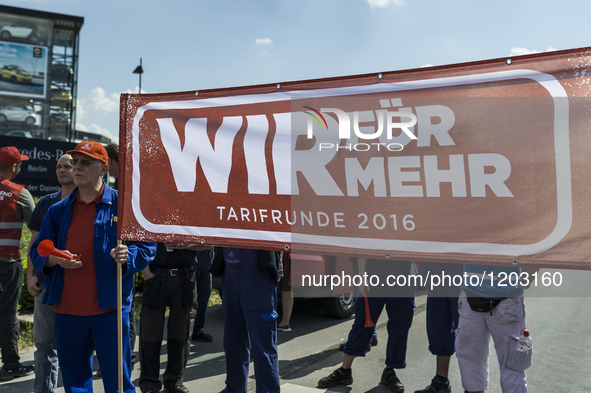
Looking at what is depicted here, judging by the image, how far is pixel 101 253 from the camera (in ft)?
10.1

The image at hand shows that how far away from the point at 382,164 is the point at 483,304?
1.29 m

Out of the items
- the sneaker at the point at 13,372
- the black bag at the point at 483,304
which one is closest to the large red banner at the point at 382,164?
the black bag at the point at 483,304

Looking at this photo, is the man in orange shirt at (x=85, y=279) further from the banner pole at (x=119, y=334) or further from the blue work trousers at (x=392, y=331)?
the blue work trousers at (x=392, y=331)

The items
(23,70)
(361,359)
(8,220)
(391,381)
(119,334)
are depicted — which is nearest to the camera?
(119,334)

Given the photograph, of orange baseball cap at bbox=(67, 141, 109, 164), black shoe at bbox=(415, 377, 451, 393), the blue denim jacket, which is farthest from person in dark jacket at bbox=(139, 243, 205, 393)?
black shoe at bbox=(415, 377, 451, 393)

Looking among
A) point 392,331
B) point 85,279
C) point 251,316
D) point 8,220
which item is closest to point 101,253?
point 85,279

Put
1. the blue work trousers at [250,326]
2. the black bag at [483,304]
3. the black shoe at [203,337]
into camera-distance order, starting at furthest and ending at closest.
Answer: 1. the black shoe at [203,337]
2. the blue work trousers at [250,326]
3. the black bag at [483,304]

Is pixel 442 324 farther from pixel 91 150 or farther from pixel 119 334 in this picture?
pixel 91 150

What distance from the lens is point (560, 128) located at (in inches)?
90.4

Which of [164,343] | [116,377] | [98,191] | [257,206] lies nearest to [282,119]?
[257,206]

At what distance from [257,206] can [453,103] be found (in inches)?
51.1

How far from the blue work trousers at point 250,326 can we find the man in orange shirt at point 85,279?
78cm

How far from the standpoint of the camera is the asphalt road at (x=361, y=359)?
4.54m

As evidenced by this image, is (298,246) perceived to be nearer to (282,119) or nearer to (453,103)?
(282,119)
